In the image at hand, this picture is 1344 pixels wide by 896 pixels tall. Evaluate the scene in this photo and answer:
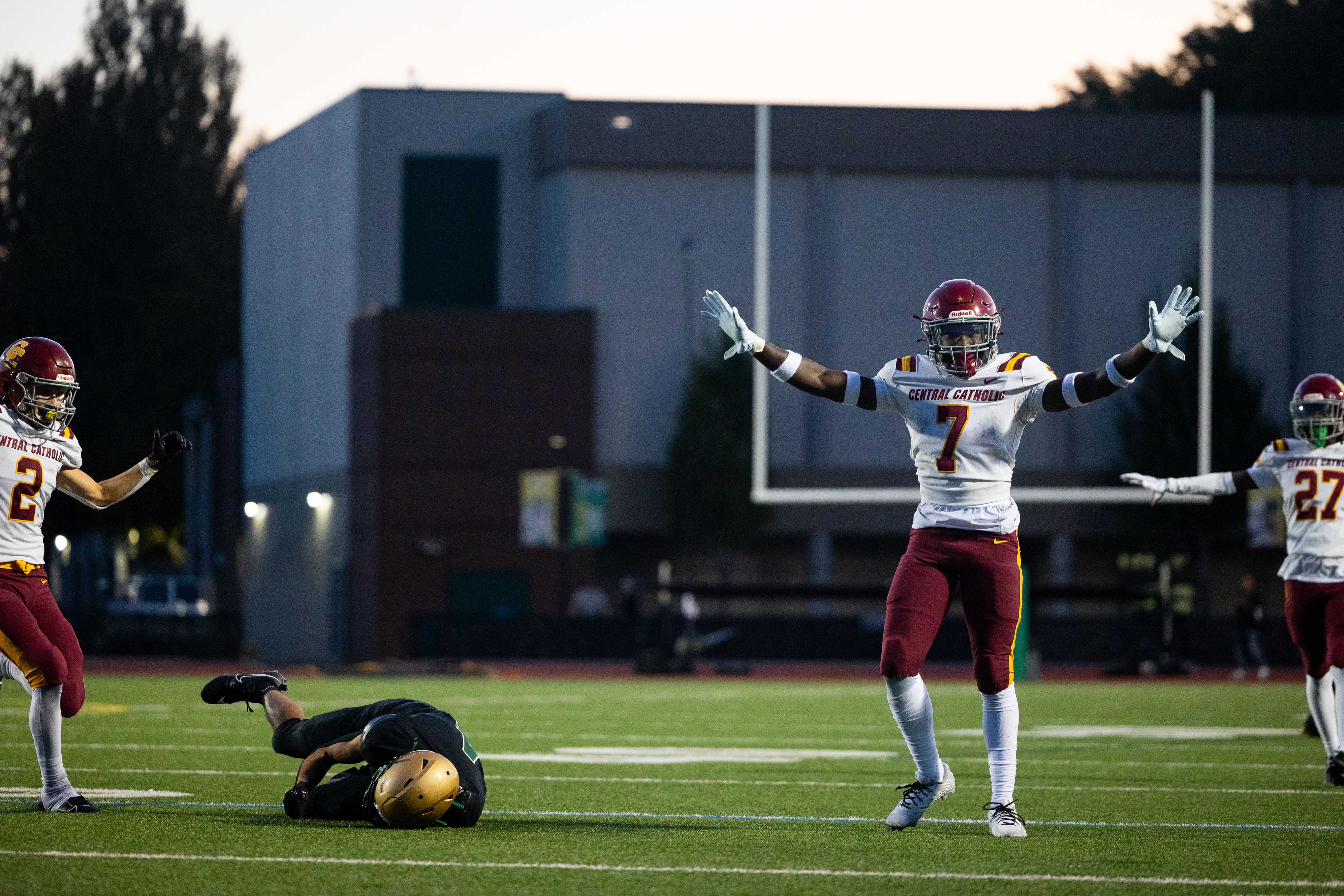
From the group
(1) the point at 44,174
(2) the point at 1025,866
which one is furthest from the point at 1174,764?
(1) the point at 44,174

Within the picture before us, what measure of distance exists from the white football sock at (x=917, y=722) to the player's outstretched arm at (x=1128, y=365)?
1.22m

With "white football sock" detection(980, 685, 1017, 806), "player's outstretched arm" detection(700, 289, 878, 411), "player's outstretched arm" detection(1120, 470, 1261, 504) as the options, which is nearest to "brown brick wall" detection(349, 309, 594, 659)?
"player's outstretched arm" detection(1120, 470, 1261, 504)

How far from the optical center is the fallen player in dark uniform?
7059mm

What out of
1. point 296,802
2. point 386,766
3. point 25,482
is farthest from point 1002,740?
point 25,482

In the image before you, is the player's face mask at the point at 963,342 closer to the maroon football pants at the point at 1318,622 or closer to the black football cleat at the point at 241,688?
the black football cleat at the point at 241,688

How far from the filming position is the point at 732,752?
38.3 feet

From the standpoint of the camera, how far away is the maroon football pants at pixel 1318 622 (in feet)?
32.1

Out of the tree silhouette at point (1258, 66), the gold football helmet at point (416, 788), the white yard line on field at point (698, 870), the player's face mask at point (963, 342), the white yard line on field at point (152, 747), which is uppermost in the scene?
the tree silhouette at point (1258, 66)

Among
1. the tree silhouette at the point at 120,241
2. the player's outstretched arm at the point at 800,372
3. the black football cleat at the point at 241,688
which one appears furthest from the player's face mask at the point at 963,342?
the tree silhouette at the point at 120,241

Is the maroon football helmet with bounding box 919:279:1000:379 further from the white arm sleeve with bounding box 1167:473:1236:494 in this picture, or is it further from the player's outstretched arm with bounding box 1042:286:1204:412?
the white arm sleeve with bounding box 1167:473:1236:494

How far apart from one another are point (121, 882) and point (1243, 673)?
24045mm

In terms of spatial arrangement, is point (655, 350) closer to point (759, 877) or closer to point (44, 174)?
point (44, 174)

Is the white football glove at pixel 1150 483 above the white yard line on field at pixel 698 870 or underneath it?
above

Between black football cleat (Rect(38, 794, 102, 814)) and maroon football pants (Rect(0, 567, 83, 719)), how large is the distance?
13.8 inches
